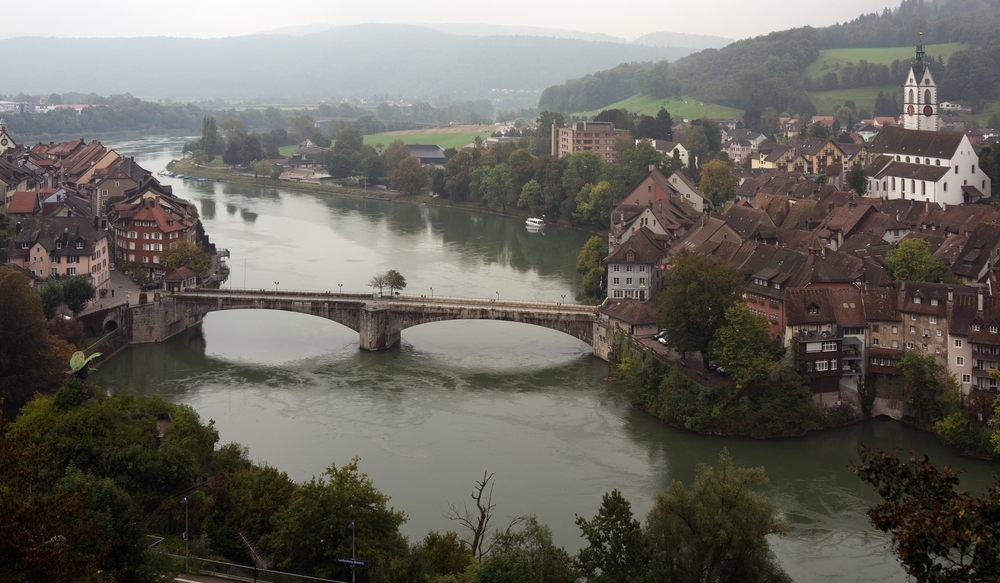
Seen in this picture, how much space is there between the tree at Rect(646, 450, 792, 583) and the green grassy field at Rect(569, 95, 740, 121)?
249 ft

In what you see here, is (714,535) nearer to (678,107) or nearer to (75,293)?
(75,293)

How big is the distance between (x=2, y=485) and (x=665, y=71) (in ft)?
354

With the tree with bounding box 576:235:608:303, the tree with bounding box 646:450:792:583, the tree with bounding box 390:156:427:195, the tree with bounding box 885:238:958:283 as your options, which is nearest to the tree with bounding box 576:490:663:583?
the tree with bounding box 646:450:792:583

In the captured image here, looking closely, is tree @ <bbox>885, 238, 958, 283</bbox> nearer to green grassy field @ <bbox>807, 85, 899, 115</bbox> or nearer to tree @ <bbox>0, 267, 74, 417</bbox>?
tree @ <bbox>0, 267, 74, 417</bbox>

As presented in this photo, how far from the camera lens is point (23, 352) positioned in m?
28.0

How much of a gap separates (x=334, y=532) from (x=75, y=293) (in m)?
19.8

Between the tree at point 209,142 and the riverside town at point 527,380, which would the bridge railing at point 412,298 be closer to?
the riverside town at point 527,380

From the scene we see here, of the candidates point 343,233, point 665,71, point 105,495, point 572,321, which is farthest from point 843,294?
point 665,71

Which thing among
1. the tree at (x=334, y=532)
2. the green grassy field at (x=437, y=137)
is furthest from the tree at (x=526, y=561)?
the green grassy field at (x=437, y=137)

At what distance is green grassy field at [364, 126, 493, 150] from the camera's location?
108 m

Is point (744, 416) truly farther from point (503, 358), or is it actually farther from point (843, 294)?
point (503, 358)

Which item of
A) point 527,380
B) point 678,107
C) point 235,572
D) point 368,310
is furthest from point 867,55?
point 235,572

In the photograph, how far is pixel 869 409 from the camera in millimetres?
28141

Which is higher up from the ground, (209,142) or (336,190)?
(209,142)
